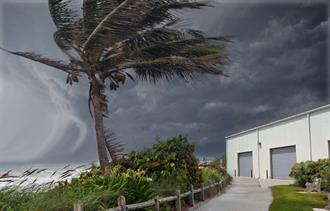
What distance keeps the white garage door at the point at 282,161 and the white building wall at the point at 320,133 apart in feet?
14.4

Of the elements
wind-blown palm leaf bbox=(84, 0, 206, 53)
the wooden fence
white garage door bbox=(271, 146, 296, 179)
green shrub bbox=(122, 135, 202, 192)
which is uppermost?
wind-blown palm leaf bbox=(84, 0, 206, 53)

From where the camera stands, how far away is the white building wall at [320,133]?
97.7 ft

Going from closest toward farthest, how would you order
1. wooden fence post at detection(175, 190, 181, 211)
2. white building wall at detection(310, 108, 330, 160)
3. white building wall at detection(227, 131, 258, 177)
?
wooden fence post at detection(175, 190, 181, 211) < white building wall at detection(310, 108, 330, 160) < white building wall at detection(227, 131, 258, 177)

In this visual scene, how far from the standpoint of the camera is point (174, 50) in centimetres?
1642

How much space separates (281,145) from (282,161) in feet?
4.23

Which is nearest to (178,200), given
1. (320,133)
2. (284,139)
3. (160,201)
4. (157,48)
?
(160,201)

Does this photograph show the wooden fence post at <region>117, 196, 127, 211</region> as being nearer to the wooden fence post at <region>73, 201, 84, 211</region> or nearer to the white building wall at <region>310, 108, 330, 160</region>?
the wooden fence post at <region>73, 201, 84, 211</region>

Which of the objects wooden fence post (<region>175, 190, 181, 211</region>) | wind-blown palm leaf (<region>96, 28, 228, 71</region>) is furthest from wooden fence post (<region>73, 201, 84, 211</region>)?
wind-blown palm leaf (<region>96, 28, 228, 71</region>)

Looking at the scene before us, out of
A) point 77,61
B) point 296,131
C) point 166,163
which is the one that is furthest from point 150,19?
point 296,131

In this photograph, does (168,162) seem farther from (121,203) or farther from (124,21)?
(121,203)

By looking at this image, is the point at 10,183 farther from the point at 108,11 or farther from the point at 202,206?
the point at 202,206

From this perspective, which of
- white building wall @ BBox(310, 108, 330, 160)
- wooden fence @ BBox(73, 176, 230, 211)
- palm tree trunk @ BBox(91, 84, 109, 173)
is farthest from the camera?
white building wall @ BBox(310, 108, 330, 160)

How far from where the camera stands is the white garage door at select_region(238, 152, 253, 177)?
48.6 m

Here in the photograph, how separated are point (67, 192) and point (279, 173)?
3101 cm
